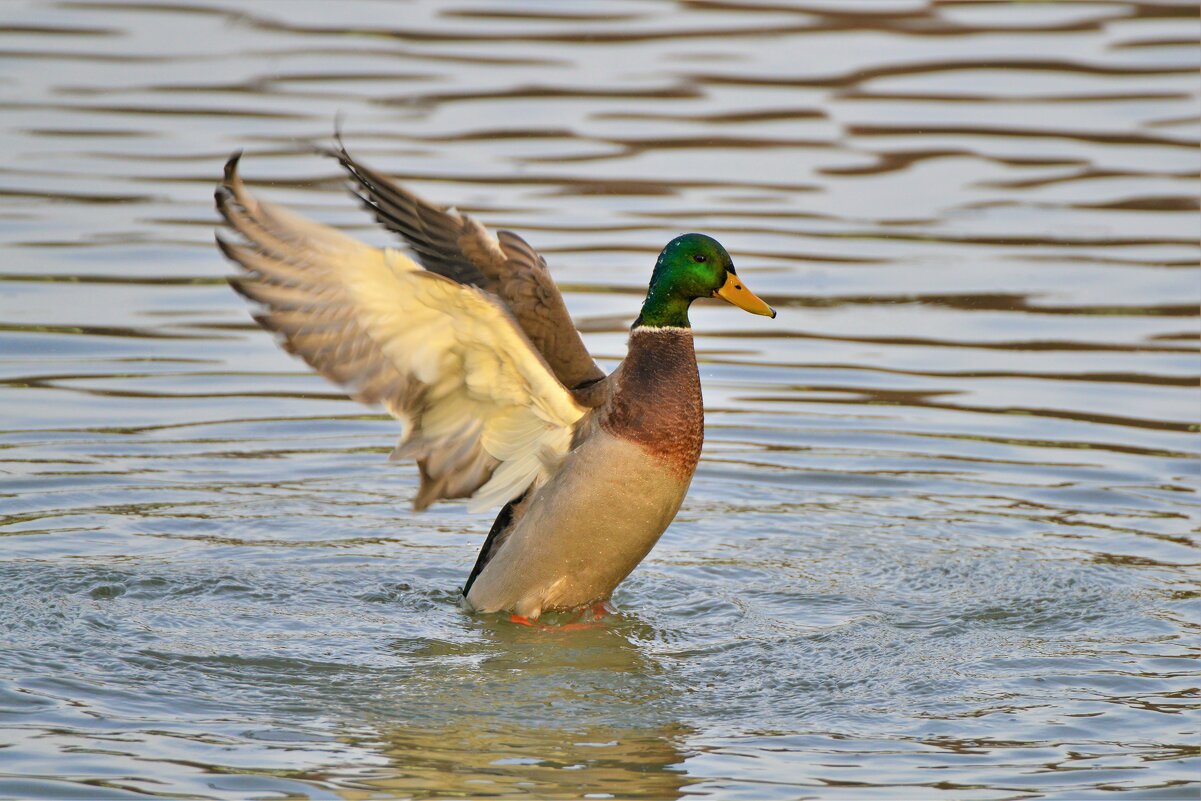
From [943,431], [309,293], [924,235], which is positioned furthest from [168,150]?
[309,293]

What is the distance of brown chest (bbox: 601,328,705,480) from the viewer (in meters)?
6.78

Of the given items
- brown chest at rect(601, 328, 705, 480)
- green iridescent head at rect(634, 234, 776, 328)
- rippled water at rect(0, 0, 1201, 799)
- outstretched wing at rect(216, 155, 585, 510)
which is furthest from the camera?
green iridescent head at rect(634, 234, 776, 328)

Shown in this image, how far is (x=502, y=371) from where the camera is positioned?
260 inches

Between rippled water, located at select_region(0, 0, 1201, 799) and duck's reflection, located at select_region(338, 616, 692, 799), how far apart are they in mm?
19

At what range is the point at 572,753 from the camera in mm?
5672

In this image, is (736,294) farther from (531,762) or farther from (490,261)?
(531,762)

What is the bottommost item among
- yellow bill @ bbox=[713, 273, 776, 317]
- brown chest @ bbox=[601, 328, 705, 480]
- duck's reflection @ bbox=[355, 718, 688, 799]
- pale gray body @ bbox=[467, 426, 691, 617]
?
duck's reflection @ bbox=[355, 718, 688, 799]

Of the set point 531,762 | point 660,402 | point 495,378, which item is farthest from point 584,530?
point 531,762

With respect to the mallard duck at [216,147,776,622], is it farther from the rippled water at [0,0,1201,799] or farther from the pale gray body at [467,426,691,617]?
the rippled water at [0,0,1201,799]

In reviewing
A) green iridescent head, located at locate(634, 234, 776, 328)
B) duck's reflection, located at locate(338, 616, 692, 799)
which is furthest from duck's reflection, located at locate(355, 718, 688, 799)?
green iridescent head, located at locate(634, 234, 776, 328)

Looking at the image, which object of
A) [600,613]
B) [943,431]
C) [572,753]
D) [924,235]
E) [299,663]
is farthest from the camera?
[924,235]

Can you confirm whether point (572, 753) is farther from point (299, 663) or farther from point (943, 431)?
point (943, 431)

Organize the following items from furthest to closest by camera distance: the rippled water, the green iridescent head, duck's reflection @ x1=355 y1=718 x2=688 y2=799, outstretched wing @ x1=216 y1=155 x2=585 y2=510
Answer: the green iridescent head, outstretched wing @ x1=216 y1=155 x2=585 y2=510, the rippled water, duck's reflection @ x1=355 y1=718 x2=688 y2=799

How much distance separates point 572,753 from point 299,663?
47.1 inches
